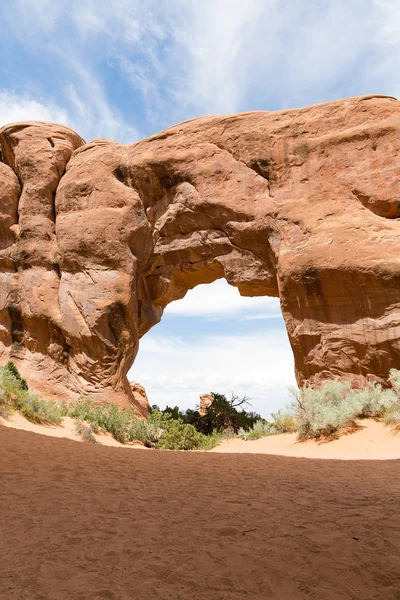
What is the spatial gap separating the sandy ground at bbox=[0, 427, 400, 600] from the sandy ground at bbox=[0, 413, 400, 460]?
7.65 ft

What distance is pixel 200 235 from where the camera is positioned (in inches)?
644

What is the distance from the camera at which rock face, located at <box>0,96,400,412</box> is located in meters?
13.1

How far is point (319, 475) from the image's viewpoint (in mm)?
6480

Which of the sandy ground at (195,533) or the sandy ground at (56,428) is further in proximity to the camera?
the sandy ground at (56,428)

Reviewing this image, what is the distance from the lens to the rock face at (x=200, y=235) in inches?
516

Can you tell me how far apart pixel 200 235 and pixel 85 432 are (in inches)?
316

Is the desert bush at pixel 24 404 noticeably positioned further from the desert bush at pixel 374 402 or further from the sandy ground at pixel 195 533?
the desert bush at pixel 374 402

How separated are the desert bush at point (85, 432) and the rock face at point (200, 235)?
9.40 feet

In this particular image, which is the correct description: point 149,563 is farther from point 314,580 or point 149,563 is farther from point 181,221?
point 181,221

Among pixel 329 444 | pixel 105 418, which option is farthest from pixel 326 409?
pixel 105 418

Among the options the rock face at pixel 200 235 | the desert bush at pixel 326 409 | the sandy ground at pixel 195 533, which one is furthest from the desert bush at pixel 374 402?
the sandy ground at pixel 195 533

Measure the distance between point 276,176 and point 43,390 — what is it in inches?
426

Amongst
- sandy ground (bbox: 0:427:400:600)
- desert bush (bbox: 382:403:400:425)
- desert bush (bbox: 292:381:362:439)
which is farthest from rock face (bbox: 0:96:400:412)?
sandy ground (bbox: 0:427:400:600)

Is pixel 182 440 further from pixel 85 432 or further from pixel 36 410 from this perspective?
pixel 36 410
